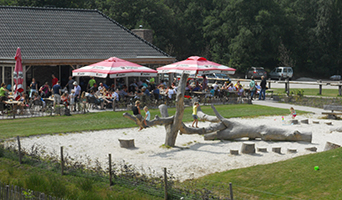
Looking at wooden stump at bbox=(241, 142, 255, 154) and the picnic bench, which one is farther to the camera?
the picnic bench

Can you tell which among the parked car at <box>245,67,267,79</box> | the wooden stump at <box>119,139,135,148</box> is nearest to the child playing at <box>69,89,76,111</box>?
the wooden stump at <box>119,139,135,148</box>

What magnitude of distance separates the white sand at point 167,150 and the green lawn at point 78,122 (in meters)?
0.99

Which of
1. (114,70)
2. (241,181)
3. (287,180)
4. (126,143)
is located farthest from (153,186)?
(114,70)

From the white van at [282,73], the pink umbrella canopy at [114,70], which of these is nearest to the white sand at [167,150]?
the pink umbrella canopy at [114,70]

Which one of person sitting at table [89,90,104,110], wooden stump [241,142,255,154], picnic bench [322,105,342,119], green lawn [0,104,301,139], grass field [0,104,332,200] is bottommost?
grass field [0,104,332,200]

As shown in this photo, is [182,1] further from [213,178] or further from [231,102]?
[213,178]

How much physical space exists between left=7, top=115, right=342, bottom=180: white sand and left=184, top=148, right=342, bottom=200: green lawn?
39.9 inches

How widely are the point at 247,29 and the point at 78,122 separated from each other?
141 feet

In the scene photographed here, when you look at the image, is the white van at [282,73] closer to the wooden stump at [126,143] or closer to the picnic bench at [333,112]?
the picnic bench at [333,112]

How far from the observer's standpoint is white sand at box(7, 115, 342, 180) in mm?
13047

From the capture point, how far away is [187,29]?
223 feet

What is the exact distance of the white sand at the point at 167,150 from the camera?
13.0 m

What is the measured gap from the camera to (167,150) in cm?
1516

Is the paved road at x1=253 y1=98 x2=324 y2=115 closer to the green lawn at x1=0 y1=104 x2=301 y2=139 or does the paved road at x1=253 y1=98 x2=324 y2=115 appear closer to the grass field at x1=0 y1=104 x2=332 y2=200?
the green lawn at x1=0 y1=104 x2=301 y2=139
